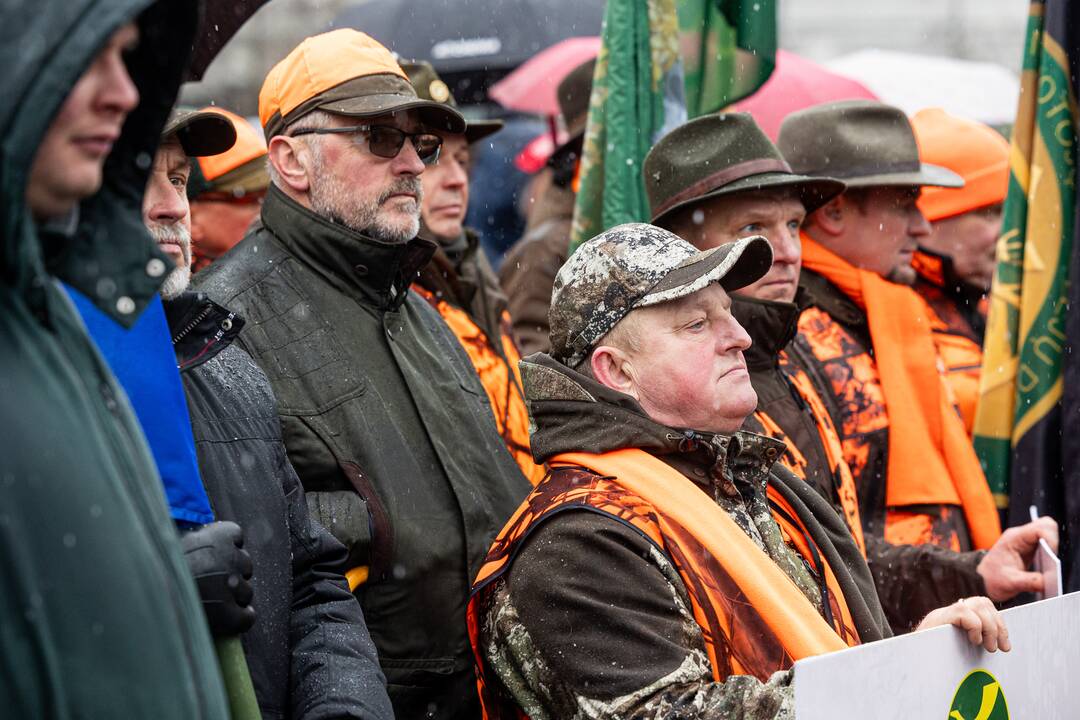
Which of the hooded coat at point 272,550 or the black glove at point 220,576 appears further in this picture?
the hooded coat at point 272,550

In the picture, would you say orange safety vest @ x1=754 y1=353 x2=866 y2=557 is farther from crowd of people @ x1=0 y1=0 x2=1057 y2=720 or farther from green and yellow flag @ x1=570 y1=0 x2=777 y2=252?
green and yellow flag @ x1=570 y1=0 x2=777 y2=252

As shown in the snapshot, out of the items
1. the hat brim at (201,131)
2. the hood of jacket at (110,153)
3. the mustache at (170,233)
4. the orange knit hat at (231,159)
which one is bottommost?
the orange knit hat at (231,159)

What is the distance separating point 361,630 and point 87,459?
131 centimetres

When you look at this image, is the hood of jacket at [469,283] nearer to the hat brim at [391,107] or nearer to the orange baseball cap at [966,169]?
the hat brim at [391,107]

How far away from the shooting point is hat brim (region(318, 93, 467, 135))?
3871 mm

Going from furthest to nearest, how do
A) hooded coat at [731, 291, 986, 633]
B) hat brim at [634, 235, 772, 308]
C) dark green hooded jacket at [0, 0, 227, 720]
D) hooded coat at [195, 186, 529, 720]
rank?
hooded coat at [731, 291, 986, 633], hooded coat at [195, 186, 529, 720], hat brim at [634, 235, 772, 308], dark green hooded jacket at [0, 0, 227, 720]

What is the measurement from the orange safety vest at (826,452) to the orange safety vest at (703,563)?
83 centimetres

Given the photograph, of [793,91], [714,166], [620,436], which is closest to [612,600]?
[620,436]

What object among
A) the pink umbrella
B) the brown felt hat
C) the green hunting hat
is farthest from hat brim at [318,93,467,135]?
the pink umbrella

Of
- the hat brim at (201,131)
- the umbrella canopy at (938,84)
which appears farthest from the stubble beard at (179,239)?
the umbrella canopy at (938,84)

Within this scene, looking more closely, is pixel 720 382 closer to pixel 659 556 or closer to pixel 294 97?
pixel 659 556

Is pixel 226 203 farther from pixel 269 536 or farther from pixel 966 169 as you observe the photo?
pixel 966 169

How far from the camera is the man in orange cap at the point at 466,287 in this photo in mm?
4352

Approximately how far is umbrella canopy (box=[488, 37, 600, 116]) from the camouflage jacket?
15.6 ft
